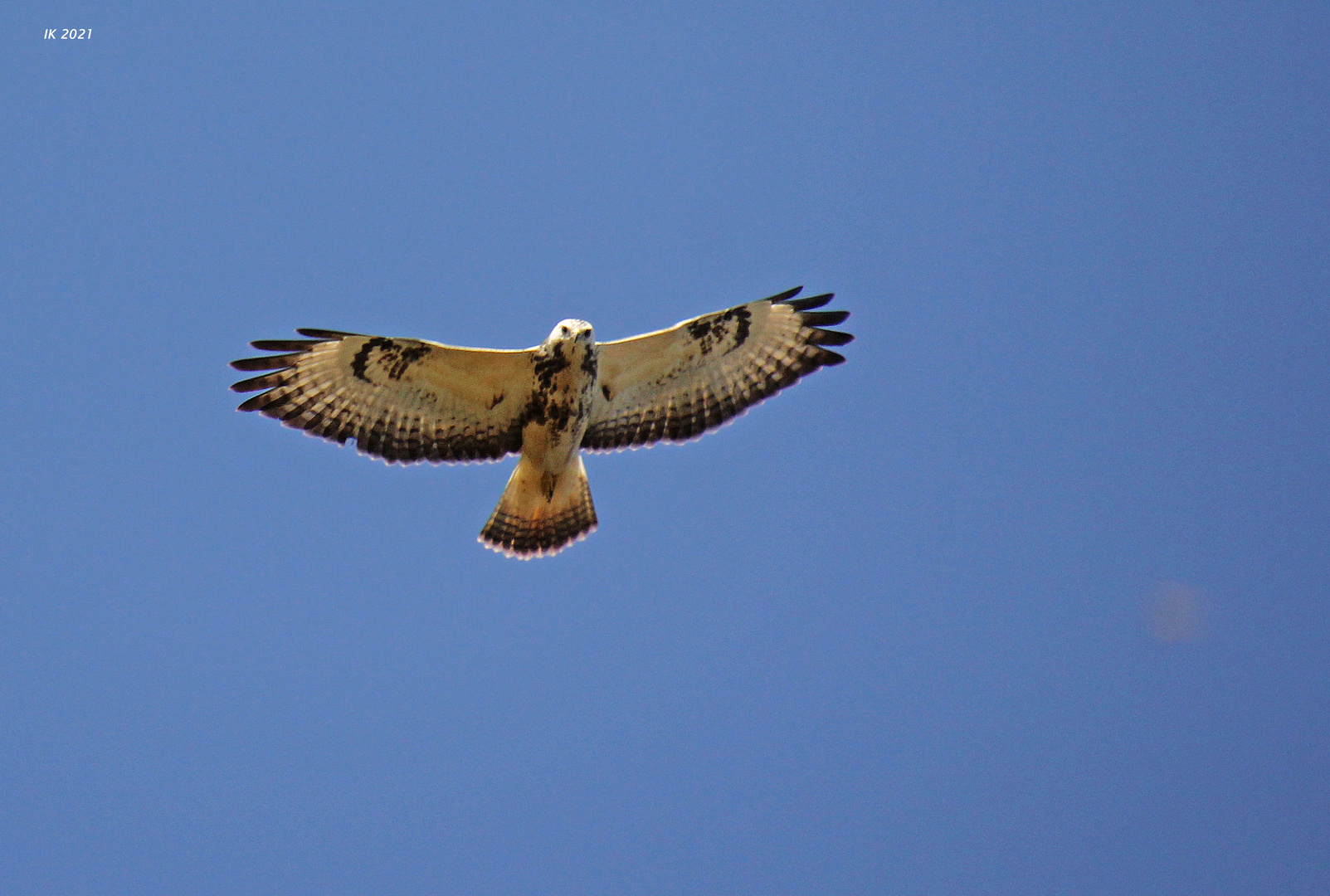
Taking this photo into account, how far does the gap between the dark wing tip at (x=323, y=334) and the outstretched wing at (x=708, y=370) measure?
1.82m

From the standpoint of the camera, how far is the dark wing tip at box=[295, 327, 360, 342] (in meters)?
8.49

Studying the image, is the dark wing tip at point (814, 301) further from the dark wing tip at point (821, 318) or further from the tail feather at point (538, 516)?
the tail feather at point (538, 516)

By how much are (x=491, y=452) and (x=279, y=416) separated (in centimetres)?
152

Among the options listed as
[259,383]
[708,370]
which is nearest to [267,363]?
[259,383]

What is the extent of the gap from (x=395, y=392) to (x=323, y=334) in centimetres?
73

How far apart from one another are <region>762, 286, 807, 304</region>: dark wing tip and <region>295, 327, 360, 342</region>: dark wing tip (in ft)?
9.52

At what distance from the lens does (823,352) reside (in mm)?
9188

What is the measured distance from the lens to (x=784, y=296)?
8797 millimetres

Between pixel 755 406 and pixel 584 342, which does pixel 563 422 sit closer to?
pixel 584 342

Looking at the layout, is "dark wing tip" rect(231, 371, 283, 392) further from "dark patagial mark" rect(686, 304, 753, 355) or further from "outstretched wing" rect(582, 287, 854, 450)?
"dark patagial mark" rect(686, 304, 753, 355)

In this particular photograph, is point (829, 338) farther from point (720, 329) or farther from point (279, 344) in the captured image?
point (279, 344)

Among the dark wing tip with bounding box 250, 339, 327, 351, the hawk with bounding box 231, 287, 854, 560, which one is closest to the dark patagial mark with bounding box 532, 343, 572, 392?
the hawk with bounding box 231, 287, 854, 560

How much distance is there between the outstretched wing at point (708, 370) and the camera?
9.06 meters

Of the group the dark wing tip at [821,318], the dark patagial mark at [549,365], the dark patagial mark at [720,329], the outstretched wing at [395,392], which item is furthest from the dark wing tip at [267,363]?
the dark wing tip at [821,318]
